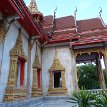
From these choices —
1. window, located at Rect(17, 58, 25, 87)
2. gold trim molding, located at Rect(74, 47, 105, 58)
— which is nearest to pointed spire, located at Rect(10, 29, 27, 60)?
window, located at Rect(17, 58, 25, 87)

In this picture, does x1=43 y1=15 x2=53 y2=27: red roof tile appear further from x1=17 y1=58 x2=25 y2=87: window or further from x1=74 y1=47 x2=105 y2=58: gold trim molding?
x1=17 y1=58 x2=25 y2=87: window

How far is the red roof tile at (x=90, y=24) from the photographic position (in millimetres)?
11633

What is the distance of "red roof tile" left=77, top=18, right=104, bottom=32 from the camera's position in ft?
38.2

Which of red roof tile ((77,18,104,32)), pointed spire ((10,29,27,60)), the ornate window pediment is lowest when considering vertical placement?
the ornate window pediment

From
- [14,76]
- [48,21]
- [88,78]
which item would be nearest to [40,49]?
[48,21]

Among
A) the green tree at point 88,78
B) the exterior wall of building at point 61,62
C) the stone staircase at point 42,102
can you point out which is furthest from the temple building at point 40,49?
the green tree at point 88,78

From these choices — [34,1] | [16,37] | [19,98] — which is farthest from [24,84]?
[34,1]

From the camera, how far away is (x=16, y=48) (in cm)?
667

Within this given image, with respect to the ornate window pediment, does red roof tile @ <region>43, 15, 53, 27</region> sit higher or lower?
higher

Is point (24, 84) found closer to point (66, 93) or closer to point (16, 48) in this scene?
→ point (16, 48)

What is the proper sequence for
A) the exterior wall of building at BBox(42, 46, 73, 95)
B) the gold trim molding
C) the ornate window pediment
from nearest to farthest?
the ornate window pediment, the exterior wall of building at BBox(42, 46, 73, 95), the gold trim molding

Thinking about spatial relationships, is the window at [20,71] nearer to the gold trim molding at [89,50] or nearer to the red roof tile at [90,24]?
the gold trim molding at [89,50]

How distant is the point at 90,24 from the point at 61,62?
4370 mm

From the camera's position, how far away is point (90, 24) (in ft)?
40.3
